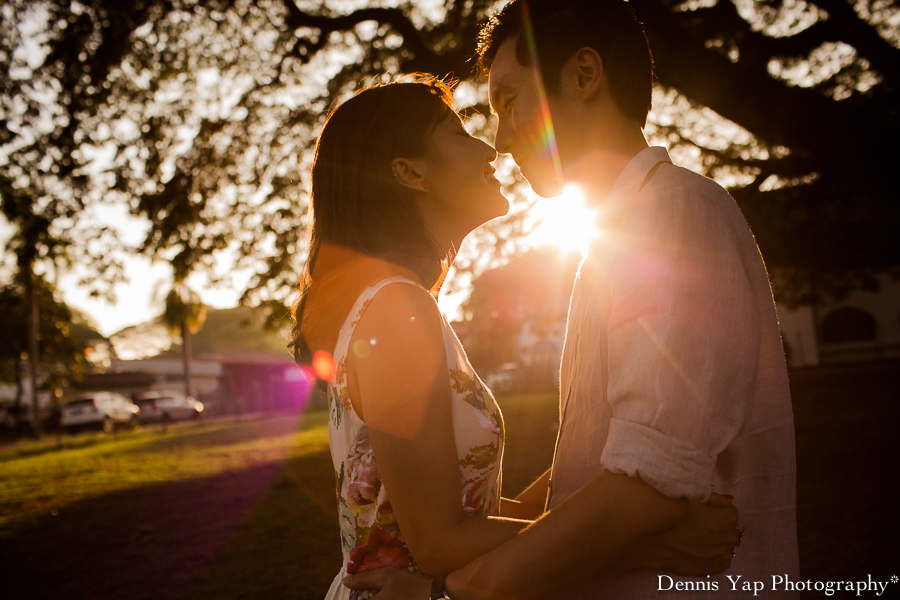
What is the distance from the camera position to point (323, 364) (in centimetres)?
177

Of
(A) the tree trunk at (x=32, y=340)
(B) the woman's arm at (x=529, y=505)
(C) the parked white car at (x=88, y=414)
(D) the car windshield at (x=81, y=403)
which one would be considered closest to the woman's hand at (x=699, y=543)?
(B) the woman's arm at (x=529, y=505)

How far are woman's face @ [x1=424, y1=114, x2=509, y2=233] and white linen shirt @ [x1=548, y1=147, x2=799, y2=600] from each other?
1.68 ft

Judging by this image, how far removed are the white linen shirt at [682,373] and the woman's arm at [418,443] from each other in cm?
30

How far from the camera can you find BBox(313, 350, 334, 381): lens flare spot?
171 cm

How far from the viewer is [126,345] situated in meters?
110

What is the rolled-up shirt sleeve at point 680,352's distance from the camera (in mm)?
1092

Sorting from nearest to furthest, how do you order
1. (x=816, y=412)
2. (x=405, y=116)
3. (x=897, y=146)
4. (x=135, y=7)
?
(x=405, y=116)
(x=897, y=146)
(x=135, y=7)
(x=816, y=412)

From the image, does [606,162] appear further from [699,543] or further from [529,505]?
[529,505]

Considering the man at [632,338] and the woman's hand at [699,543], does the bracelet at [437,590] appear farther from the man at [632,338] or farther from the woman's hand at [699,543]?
the woman's hand at [699,543]

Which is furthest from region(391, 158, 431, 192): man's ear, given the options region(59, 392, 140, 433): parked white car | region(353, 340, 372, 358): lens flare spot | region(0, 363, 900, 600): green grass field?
region(59, 392, 140, 433): parked white car

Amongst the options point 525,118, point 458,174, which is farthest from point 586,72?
point 458,174

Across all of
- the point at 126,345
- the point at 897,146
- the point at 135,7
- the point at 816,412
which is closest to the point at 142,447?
the point at 135,7

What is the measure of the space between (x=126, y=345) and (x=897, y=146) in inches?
4780

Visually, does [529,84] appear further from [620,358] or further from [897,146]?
[897,146]
